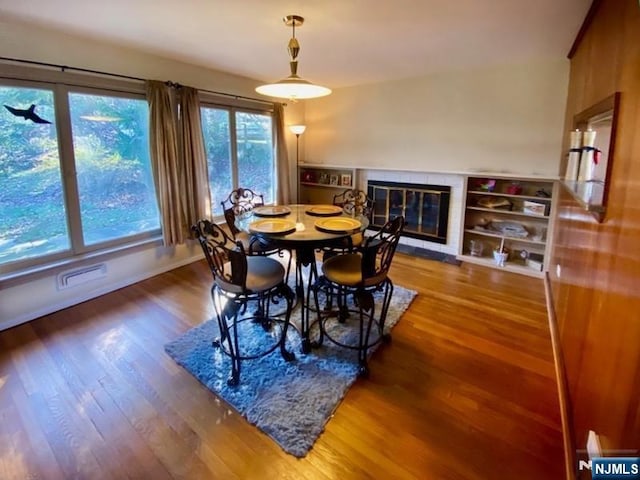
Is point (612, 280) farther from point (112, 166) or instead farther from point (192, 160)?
point (112, 166)

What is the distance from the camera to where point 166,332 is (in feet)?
8.54

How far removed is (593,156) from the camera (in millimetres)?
2123

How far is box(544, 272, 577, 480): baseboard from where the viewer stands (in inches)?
59.4

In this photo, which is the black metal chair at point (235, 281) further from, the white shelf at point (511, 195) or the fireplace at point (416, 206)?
the white shelf at point (511, 195)

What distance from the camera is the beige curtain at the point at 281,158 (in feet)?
16.1

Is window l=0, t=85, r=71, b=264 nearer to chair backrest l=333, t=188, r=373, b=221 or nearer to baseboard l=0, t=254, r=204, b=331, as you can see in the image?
baseboard l=0, t=254, r=204, b=331

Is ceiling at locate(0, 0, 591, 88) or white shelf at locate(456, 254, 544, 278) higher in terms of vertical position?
ceiling at locate(0, 0, 591, 88)

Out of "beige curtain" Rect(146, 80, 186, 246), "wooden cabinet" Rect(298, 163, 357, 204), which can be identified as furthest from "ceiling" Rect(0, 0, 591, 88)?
"wooden cabinet" Rect(298, 163, 357, 204)

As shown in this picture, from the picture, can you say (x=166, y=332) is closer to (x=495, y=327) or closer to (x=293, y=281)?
(x=293, y=281)

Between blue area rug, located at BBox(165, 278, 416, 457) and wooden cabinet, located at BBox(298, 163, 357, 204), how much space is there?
9.91 ft

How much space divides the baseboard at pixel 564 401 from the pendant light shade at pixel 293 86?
91.2 inches

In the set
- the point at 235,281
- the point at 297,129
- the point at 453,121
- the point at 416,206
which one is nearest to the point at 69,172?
the point at 235,281

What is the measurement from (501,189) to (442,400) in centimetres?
296

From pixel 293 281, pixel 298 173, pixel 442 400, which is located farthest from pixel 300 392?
pixel 298 173
